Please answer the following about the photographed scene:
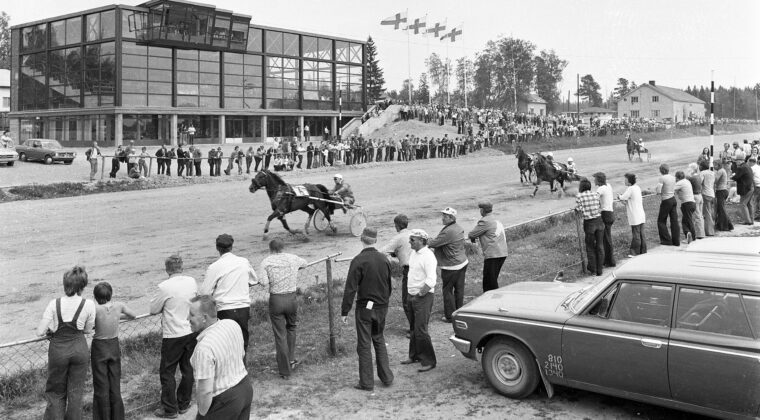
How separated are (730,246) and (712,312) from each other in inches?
87.4

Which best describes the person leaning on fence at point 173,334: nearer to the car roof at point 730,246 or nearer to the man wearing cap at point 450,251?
the man wearing cap at point 450,251

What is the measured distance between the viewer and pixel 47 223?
62.5 feet

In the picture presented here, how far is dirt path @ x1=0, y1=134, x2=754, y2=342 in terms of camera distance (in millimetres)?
12688

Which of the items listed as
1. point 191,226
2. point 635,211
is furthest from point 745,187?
point 191,226

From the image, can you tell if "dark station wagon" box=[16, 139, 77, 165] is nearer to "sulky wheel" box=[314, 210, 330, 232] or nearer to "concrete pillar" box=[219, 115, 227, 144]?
"concrete pillar" box=[219, 115, 227, 144]

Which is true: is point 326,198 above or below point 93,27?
below

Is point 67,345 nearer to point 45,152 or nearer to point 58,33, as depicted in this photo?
point 45,152

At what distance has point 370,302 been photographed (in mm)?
7215

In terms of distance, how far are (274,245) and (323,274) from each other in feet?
20.1

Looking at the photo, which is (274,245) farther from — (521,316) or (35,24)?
(35,24)

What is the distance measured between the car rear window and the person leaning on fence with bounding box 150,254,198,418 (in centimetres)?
494

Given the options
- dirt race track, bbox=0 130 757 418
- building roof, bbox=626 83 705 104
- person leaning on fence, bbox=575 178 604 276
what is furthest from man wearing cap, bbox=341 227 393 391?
building roof, bbox=626 83 705 104

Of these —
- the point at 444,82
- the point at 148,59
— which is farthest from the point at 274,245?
the point at 444,82

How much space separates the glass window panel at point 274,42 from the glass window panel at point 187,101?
28.7ft
